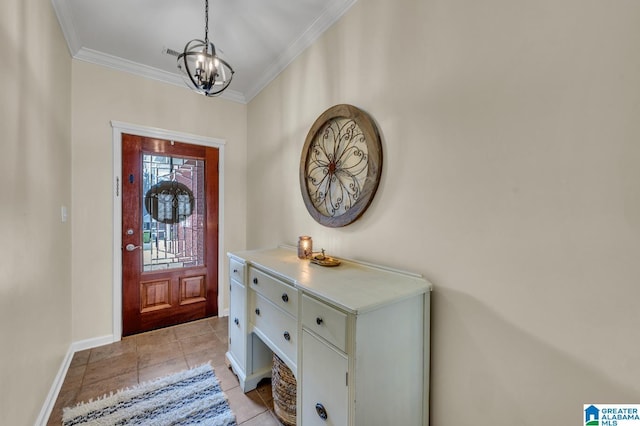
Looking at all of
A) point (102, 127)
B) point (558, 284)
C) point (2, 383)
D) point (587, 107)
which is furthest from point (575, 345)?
point (102, 127)

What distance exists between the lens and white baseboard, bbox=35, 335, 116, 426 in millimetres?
1591

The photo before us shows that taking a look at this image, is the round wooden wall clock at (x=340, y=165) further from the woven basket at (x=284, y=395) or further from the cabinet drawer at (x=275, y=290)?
the woven basket at (x=284, y=395)

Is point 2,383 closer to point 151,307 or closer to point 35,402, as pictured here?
point 35,402

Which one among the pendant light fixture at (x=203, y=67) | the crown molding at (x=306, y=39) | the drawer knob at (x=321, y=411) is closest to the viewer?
the drawer knob at (x=321, y=411)

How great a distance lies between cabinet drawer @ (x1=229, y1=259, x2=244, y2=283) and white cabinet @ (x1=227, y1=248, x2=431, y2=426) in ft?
1.21

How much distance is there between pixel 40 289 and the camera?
1582 mm

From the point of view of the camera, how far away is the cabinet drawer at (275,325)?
1.43m

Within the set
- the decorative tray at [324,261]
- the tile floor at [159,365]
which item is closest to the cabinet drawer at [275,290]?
the decorative tray at [324,261]

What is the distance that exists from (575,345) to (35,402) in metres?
2.67

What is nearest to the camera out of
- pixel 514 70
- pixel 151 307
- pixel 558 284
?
pixel 558 284

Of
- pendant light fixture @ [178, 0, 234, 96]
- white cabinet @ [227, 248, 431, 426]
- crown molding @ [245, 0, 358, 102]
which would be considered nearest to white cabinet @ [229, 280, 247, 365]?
white cabinet @ [227, 248, 431, 426]

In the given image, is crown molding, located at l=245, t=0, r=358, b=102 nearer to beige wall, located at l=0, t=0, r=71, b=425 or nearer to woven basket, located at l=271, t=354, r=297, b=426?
beige wall, located at l=0, t=0, r=71, b=425

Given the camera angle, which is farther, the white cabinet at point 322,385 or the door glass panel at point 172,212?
the door glass panel at point 172,212

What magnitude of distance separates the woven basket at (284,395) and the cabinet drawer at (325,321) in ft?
1.80
